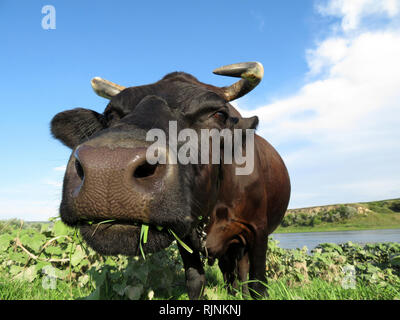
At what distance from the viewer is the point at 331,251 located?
6.18 m

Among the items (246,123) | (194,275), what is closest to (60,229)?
(194,275)

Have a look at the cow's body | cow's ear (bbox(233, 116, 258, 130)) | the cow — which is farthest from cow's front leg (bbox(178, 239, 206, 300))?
cow's ear (bbox(233, 116, 258, 130))

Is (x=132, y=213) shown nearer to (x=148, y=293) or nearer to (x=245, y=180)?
(x=148, y=293)

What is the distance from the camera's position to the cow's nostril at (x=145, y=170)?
65.9 inches

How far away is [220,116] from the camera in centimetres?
287

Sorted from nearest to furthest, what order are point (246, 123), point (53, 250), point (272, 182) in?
point (246, 123) → point (53, 250) → point (272, 182)

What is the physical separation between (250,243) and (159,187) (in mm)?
2237

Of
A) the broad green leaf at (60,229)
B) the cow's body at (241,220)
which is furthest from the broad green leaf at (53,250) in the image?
the cow's body at (241,220)

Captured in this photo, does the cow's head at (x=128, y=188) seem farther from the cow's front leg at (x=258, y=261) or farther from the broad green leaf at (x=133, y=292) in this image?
the cow's front leg at (x=258, y=261)

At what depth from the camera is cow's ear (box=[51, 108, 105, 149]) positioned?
3363mm

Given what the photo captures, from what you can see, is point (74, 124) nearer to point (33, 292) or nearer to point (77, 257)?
point (77, 257)

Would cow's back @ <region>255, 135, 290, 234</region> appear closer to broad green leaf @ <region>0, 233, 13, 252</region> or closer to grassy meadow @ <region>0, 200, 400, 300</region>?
grassy meadow @ <region>0, 200, 400, 300</region>

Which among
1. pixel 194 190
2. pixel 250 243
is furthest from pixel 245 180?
pixel 194 190

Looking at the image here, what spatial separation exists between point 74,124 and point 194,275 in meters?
2.34
